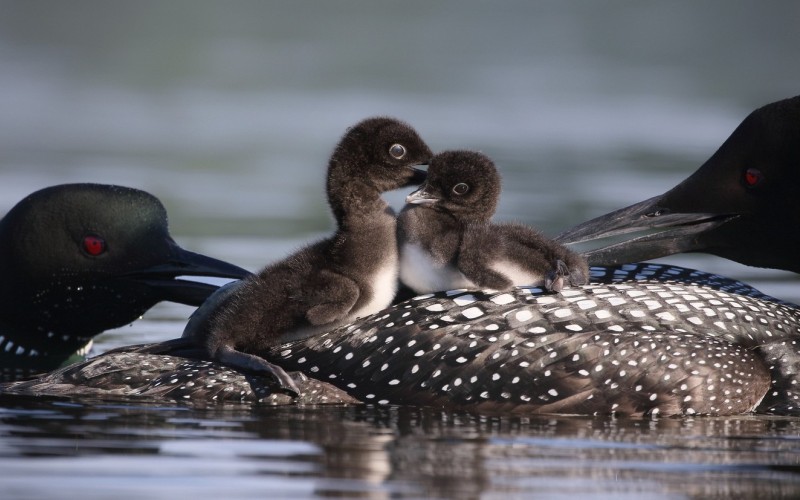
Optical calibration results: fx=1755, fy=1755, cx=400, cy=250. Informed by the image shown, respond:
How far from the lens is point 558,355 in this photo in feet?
20.0

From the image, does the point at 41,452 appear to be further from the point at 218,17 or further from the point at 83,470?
the point at 218,17

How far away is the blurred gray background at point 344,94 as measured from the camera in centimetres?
1250

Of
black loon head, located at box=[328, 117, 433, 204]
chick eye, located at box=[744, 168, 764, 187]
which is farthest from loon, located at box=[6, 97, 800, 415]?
chick eye, located at box=[744, 168, 764, 187]

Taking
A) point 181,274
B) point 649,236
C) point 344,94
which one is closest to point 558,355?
point 649,236

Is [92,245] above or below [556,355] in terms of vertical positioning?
above

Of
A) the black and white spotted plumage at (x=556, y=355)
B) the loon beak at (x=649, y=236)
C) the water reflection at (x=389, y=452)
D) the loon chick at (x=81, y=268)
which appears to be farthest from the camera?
→ the loon chick at (x=81, y=268)

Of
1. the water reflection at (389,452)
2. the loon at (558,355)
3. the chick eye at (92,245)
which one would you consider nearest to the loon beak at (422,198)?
the loon at (558,355)

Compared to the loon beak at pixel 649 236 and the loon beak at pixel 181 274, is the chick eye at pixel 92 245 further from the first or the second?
the loon beak at pixel 649 236

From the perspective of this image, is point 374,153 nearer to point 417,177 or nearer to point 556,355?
point 417,177

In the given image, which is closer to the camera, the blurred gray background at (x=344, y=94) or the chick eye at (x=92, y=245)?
the chick eye at (x=92, y=245)

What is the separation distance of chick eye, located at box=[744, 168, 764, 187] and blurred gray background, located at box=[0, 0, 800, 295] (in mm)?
2874

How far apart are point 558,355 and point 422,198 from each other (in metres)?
0.78

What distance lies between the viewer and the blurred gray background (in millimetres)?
12500

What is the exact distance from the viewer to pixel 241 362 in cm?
617
